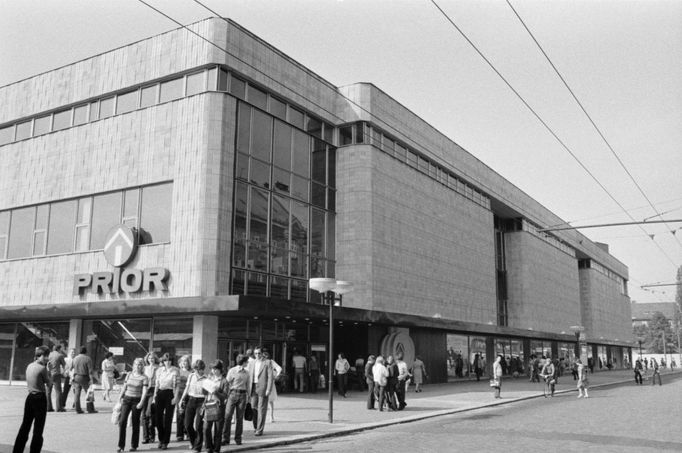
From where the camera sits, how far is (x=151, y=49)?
26594 millimetres

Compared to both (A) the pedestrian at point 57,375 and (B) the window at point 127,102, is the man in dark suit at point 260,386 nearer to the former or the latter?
(A) the pedestrian at point 57,375

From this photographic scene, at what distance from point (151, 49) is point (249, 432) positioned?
18292 mm

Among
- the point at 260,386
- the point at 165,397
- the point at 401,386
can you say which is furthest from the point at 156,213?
the point at 165,397

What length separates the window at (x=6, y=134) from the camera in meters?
31.2

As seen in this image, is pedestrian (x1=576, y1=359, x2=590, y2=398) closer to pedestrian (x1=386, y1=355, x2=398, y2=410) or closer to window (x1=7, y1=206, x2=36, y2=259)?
pedestrian (x1=386, y1=355, x2=398, y2=410)

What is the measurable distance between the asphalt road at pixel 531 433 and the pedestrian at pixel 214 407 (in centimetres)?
143

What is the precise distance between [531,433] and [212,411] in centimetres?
722

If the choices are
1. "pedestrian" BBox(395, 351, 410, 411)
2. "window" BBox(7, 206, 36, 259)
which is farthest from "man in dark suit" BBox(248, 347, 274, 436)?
"window" BBox(7, 206, 36, 259)

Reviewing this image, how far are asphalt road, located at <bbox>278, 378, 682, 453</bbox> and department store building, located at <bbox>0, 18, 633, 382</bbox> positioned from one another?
787 cm

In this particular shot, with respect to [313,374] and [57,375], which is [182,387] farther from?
[313,374]

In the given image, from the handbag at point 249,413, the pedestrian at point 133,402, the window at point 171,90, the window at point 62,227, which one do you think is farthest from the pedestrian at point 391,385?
the window at point 62,227

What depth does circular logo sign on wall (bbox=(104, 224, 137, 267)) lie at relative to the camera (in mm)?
24500

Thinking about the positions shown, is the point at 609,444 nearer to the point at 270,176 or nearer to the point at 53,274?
the point at 270,176

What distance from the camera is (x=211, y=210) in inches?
914
